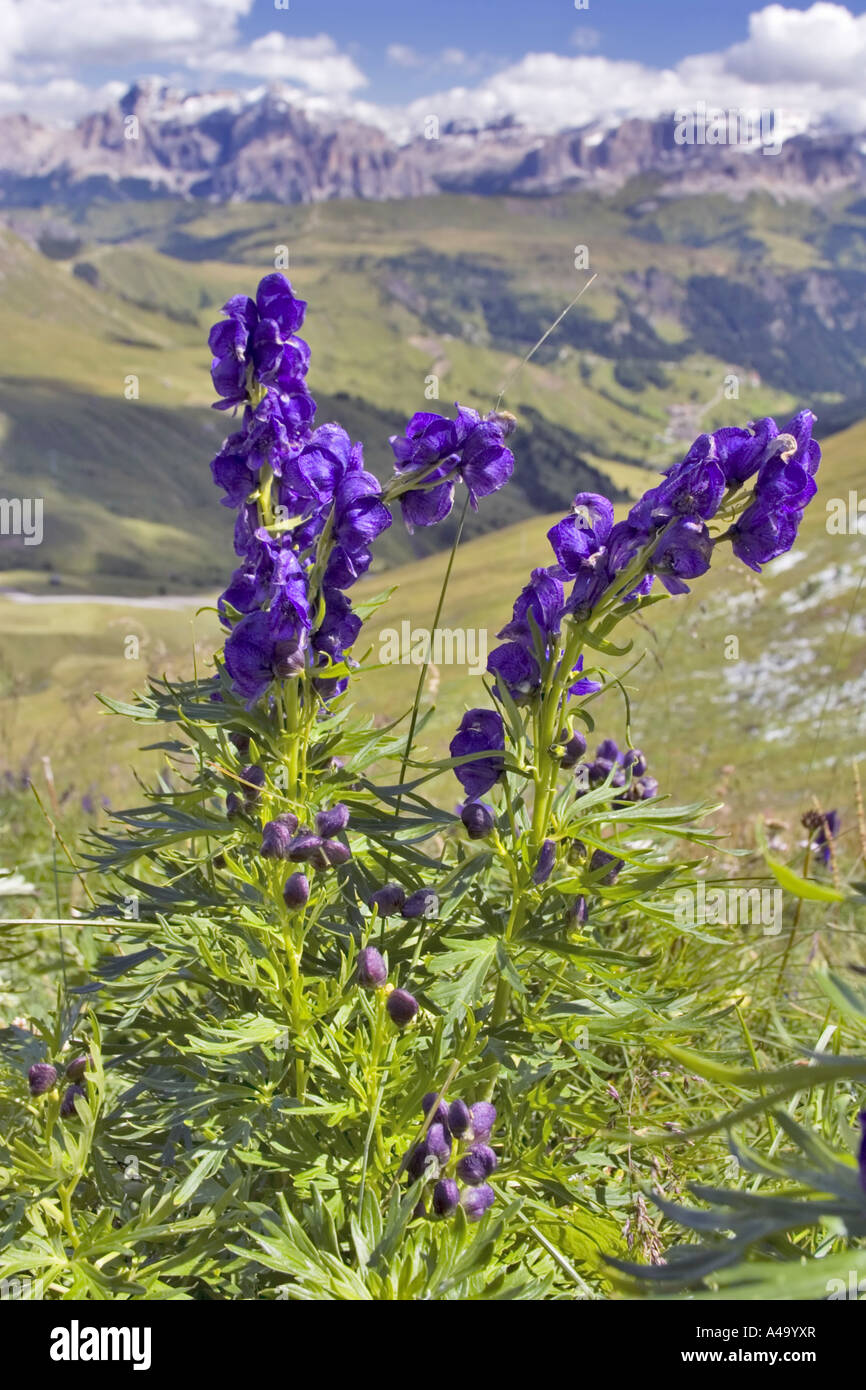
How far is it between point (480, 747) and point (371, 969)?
2.66 feet

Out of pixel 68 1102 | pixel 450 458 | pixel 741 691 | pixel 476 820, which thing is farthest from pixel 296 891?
pixel 741 691

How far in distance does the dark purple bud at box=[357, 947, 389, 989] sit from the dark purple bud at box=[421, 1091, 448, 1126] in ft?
1.04

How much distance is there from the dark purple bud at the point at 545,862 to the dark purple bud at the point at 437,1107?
637mm

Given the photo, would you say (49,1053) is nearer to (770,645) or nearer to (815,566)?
(770,645)

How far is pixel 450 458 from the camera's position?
3363 millimetres

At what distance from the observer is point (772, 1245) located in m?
2.34

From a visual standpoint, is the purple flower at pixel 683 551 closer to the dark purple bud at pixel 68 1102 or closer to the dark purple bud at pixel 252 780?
the dark purple bud at pixel 252 780

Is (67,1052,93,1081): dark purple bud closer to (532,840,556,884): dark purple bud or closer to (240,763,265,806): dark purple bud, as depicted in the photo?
(240,763,265,806): dark purple bud

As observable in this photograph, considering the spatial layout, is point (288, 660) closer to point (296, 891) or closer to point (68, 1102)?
point (296, 891)

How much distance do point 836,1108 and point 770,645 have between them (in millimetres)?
29843

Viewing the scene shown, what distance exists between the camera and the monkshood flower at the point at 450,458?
11.0ft

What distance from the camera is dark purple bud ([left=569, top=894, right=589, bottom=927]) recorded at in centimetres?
316

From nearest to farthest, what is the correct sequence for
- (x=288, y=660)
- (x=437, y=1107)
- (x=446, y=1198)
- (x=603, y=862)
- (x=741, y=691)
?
(x=446, y=1198) < (x=437, y=1107) < (x=288, y=660) < (x=603, y=862) < (x=741, y=691)
